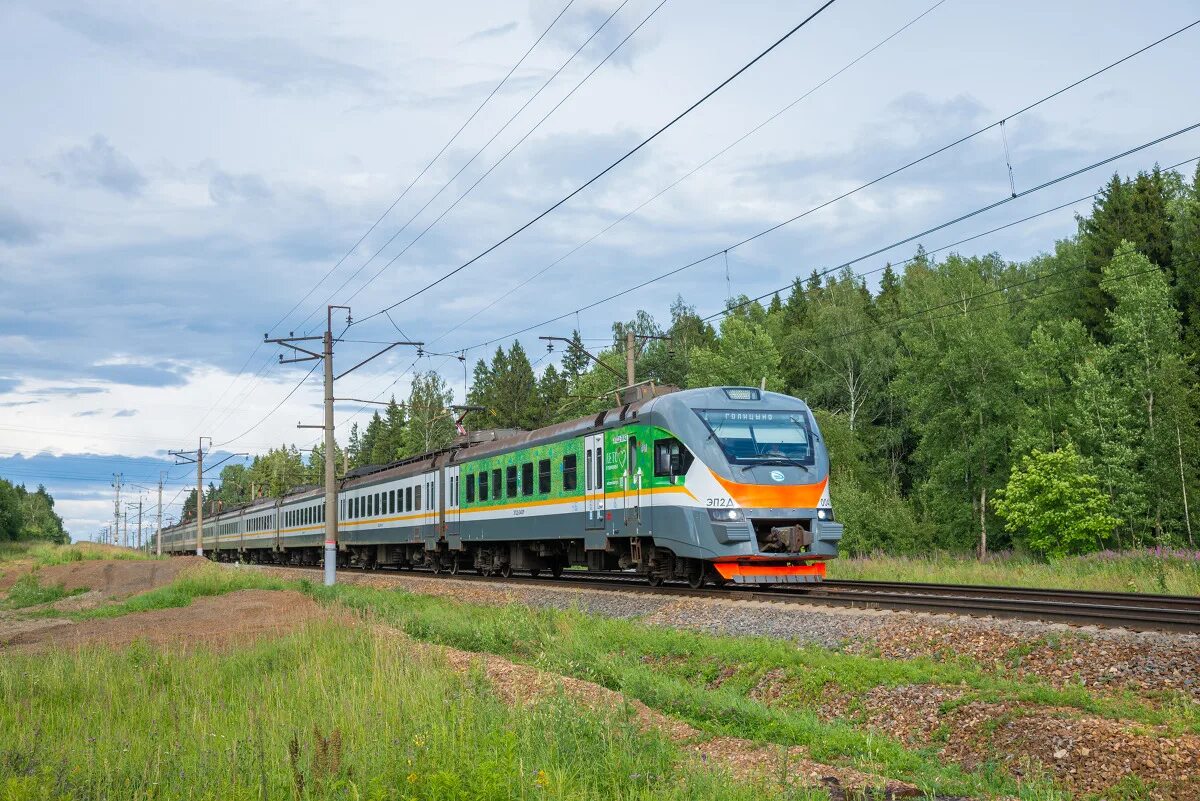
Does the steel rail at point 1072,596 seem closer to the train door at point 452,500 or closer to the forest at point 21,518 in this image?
the train door at point 452,500

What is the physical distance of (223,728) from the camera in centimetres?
870

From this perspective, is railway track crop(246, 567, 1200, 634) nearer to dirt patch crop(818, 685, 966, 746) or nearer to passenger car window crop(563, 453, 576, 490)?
dirt patch crop(818, 685, 966, 746)

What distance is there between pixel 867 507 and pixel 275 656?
107 ft

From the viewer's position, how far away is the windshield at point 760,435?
17.5 metres

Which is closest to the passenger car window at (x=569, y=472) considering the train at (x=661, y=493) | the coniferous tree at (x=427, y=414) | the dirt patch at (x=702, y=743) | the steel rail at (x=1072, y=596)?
the train at (x=661, y=493)

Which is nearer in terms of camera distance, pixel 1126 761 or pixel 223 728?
pixel 1126 761

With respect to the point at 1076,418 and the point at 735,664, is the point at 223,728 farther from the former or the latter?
the point at 1076,418

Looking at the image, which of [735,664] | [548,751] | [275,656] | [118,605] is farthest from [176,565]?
[548,751]

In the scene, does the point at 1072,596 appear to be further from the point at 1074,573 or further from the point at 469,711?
the point at 469,711

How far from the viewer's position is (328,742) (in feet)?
23.1

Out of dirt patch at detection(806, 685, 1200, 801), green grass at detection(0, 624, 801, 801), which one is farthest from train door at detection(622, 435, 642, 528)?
dirt patch at detection(806, 685, 1200, 801)

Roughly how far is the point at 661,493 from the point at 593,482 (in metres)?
2.86

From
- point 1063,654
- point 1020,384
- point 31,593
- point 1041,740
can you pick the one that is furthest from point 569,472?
point 1020,384

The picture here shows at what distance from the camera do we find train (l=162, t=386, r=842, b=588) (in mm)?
17266
